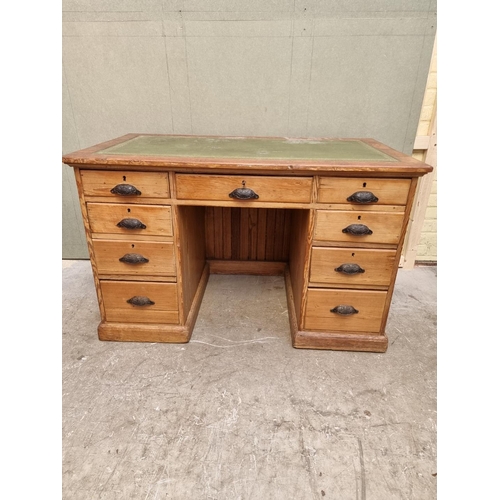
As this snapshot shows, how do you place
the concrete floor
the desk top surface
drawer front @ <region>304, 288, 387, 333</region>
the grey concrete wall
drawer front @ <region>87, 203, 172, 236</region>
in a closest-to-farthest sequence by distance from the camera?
the concrete floor
the desk top surface
drawer front @ <region>87, 203, 172, 236</region>
drawer front @ <region>304, 288, 387, 333</region>
the grey concrete wall

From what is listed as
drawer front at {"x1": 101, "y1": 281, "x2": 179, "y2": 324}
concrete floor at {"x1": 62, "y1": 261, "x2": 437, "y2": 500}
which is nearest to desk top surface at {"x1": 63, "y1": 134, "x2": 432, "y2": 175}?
drawer front at {"x1": 101, "y1": 281, "x2": 179, "y2": 324}

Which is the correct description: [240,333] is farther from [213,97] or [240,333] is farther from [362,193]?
[213,97]

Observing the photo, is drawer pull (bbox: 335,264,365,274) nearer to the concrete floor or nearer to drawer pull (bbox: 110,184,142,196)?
the concrete floor

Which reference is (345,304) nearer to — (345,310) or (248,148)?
(345,310)

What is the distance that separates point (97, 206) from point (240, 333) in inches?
40.7

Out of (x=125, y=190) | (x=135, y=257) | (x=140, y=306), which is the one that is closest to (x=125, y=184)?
(x=125, y=190)

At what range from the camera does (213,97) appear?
2.20 m

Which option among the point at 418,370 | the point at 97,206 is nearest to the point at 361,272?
the point at 418,370

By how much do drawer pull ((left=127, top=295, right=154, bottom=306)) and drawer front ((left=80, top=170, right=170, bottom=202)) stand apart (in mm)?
545

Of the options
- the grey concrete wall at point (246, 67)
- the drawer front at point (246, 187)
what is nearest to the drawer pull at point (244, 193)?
the drawer front at point (246, 187)

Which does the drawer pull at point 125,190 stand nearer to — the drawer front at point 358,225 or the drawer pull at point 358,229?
the drawer front at point 358,225

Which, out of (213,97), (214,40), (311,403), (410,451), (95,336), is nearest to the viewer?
(410,451)

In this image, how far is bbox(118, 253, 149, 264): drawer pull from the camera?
66.7 inches

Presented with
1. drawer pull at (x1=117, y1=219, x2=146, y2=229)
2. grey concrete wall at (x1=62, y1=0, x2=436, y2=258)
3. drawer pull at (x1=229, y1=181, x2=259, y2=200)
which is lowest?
drawer pull at (x1=117, y1=219, x2=146, y2=229)
